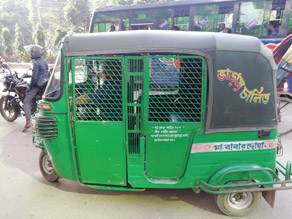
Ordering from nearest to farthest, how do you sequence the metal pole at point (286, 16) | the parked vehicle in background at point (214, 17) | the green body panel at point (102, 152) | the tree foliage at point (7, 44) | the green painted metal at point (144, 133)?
1. the green painted metal at point (144, 133)
2. the green body panel at point (102, 152)
3. the metal pole at point (286, 16)
4. the parked vehicle in background at point (214, 17)
5. the tree foliage at point (7, 44)

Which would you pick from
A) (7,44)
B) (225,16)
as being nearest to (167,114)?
(225,16)

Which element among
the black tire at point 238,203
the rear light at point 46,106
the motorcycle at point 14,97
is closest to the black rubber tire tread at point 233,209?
the black tire at point 238,203

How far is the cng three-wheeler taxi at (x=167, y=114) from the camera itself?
220 centimetres

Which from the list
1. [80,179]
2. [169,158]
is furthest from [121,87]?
[80,179]

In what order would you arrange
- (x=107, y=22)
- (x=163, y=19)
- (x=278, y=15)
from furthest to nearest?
(x=107, y=22)
(x=163, y=19)
(x=278, y=15)

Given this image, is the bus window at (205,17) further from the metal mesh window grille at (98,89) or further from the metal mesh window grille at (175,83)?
the metal mesh window grille at (98,89)

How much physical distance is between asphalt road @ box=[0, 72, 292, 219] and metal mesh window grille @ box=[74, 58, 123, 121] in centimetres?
109

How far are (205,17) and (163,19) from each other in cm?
141

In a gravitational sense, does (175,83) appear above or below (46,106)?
above

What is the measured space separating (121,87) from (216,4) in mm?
6101

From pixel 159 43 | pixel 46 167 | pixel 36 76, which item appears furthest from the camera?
pixel 36 76

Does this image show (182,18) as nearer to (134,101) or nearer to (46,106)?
(134,101)

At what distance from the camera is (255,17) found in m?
6.73

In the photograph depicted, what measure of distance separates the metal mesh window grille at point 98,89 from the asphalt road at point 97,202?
1.09m
